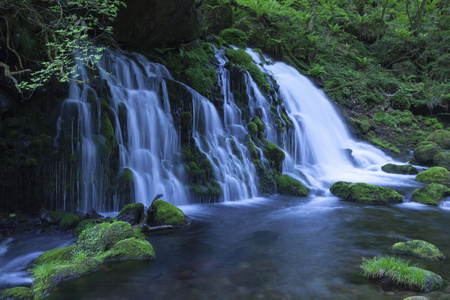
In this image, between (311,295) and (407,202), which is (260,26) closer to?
(407,202)

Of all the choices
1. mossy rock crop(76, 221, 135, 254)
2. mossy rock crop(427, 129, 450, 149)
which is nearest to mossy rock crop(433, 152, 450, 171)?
mossy rock crop(427, 129, 450, 149)

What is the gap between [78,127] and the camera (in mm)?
7926

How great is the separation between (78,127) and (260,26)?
15.9m

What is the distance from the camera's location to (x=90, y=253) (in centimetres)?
521

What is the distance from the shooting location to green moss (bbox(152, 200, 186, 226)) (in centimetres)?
703

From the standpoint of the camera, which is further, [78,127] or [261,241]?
[78,127]

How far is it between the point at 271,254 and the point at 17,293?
3.88m

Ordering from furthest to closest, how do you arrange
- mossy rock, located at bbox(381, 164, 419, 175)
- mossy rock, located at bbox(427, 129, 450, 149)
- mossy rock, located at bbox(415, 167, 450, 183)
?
Answer: 1. mossy rock, located at bbox(427, 129, 450, 149)
2. mossy rock, located at bbox(381, 164, 419, 175)
3. mossy rock, located at bbox(415, 167, 450, 183)

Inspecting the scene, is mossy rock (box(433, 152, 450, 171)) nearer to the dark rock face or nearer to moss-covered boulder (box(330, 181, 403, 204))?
moss-covered boulder (box(330, 181, 403, 204))

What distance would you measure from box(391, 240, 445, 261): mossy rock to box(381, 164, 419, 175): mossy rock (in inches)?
369

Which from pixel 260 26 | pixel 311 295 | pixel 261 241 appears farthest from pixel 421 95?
pixel 311 295

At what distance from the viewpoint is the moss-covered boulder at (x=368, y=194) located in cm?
966

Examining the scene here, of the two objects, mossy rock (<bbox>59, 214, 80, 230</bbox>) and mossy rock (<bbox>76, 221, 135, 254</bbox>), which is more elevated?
mossy rock (<bbox>59, 214, 80, 230</bbox>)

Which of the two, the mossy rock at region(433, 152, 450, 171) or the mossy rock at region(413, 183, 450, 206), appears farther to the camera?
the mossy rock at region(433, 152, 450, 171)
